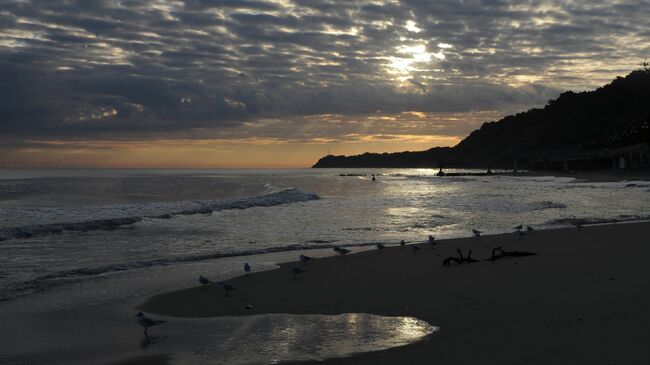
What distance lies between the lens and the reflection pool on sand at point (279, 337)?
6.66 metres

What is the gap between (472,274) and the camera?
425 inches

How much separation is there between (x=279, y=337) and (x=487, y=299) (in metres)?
3.34

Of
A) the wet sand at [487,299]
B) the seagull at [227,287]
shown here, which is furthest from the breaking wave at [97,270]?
the seagull at [227,287]

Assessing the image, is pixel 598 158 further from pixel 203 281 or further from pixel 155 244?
pixel 203 281

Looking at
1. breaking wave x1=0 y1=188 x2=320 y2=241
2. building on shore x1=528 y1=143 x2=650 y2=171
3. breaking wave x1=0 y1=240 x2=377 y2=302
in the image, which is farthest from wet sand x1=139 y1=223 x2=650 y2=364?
building on shore x1=528 y1=143 x2=650 y2=171

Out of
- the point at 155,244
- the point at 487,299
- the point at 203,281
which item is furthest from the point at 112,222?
the point at 487,299

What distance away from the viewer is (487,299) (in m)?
8.67

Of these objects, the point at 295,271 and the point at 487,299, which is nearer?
the point at 487,299

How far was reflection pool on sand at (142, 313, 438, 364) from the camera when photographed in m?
6.66

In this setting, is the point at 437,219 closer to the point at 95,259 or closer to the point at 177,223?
the point at 177,223

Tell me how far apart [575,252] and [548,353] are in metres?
7.71

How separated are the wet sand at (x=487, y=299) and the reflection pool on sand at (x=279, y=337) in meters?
0.32

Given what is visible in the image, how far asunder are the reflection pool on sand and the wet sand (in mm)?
322

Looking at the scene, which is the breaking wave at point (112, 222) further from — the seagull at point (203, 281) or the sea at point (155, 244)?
the seagull at point (203, 281)
